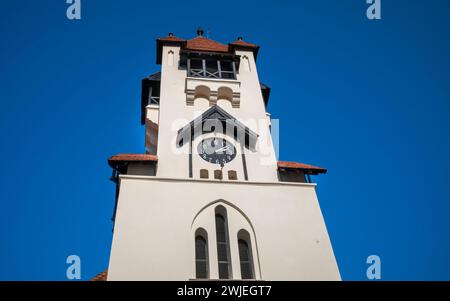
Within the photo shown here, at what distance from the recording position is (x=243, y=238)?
18875mm

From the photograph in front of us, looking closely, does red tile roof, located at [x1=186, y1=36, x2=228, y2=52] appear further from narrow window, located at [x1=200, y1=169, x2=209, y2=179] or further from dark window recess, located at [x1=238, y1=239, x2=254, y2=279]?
dark window recess, located at [x1=238, y1=239, x2=254, y2=279]

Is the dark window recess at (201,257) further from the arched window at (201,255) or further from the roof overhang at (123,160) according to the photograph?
the roof overhang at (123,160)

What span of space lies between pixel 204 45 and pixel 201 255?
56.4 feet

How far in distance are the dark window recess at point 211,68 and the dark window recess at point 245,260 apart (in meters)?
12.0


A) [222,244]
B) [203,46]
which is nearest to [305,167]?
[222,244]

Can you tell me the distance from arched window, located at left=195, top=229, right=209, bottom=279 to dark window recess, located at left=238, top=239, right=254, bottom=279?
134 cm

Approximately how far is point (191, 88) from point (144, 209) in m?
9.32

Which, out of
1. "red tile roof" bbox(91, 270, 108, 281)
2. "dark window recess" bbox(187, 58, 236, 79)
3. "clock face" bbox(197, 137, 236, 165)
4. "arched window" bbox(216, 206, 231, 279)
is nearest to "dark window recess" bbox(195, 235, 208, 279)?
"arched window" bbox(216, 206, 231, 279)

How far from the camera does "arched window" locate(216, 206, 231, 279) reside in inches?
694

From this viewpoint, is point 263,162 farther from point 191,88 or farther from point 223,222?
point 191,88

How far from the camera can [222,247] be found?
18.3 meters

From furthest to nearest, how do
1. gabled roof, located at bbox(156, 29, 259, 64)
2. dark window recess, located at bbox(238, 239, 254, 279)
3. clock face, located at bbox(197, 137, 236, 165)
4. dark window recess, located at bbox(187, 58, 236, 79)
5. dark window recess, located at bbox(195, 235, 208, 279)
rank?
gabled roof, located at bbox(156, 29, 259, 64)
dark window recess, located at bbox(187, 58, 236, 79)
clock face, located at bbox(197, 137, 236, 165)
dark window recess, located at bbox(238, 239, 254, 279)
dark window recess, located at bbox(195, 235, 208, 279)

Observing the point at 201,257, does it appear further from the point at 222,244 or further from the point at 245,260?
the point at 245,260
